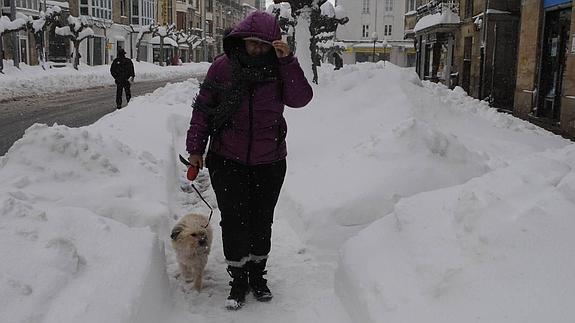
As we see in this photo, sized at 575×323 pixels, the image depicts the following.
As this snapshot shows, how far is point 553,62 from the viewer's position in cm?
1498

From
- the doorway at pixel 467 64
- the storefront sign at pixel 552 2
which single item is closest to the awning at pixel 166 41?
the doorway at pixel 467 64

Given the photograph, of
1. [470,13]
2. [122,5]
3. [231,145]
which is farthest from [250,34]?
[122,5]

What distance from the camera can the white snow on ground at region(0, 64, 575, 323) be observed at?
276cm

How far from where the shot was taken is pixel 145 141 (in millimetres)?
8008

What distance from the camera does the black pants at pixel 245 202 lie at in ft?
12.7

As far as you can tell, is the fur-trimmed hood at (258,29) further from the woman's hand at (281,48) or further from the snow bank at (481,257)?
the snow bank at (481,257)

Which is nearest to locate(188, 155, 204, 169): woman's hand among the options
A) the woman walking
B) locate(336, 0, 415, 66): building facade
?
the woman walking

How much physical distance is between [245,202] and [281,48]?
3.49 ft

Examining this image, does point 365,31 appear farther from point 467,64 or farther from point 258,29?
point 258,29

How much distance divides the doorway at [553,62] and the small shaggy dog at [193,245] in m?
12.4

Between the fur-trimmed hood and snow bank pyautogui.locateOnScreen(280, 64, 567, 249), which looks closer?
the fur-trimmed hood

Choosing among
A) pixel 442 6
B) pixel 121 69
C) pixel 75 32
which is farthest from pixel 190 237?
pixel 75 32

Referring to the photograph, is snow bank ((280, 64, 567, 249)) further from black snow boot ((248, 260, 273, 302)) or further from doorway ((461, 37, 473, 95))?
doorway ((461, 37, 473, 95))

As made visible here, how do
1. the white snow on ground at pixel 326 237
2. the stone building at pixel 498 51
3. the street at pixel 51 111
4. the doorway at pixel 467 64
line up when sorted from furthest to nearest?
the doorway at pixel 467 64 → the stone building at pixel 498 51 → the street at pixel 51 111 → the white snow on ground at pixel 326 237
